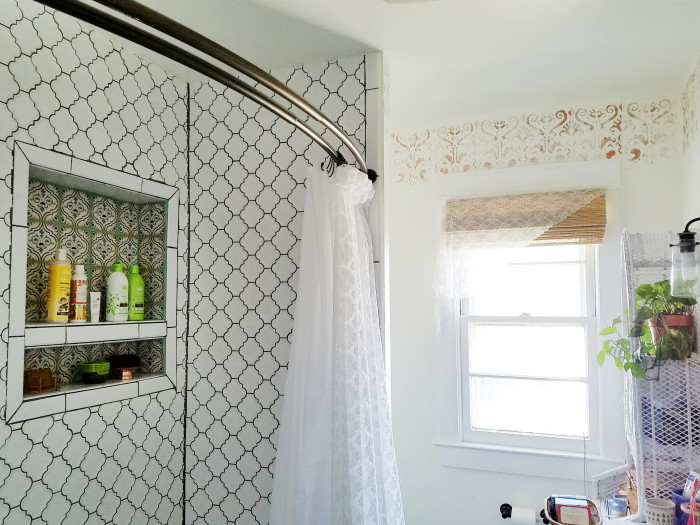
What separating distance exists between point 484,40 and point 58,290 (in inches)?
61.6

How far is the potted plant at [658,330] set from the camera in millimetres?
1542

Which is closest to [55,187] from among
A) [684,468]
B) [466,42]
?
[466,42]

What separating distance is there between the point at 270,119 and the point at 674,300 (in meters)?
1.47

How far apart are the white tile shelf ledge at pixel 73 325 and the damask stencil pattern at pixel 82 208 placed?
2cm

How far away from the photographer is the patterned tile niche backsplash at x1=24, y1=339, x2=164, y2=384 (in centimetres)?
158

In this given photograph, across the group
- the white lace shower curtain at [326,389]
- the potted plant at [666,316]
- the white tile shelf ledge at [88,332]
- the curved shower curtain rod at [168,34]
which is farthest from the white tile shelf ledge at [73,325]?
the potted plant at [666,316]

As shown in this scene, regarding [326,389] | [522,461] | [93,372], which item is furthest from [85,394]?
[522,461]

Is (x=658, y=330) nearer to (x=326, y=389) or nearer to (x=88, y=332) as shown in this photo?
(x=326, y=389)

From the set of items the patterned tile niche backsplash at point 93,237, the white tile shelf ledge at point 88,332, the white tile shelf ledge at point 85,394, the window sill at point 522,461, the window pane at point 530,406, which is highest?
the patterned tile niche backsplash at point 93,237

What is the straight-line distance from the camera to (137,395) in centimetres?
179

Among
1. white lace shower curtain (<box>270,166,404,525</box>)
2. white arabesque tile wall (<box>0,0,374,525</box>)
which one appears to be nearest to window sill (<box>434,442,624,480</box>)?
white arabesque tile wall (<box>0,0,374,525</box>)

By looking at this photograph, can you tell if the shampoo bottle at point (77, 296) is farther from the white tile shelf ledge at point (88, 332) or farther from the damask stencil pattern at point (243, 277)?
the damask stencil pattern at point (243, 277)

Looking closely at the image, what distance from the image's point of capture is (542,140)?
2.48 meters

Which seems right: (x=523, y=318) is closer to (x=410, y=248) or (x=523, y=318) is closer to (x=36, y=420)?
(x=410, y=248)
